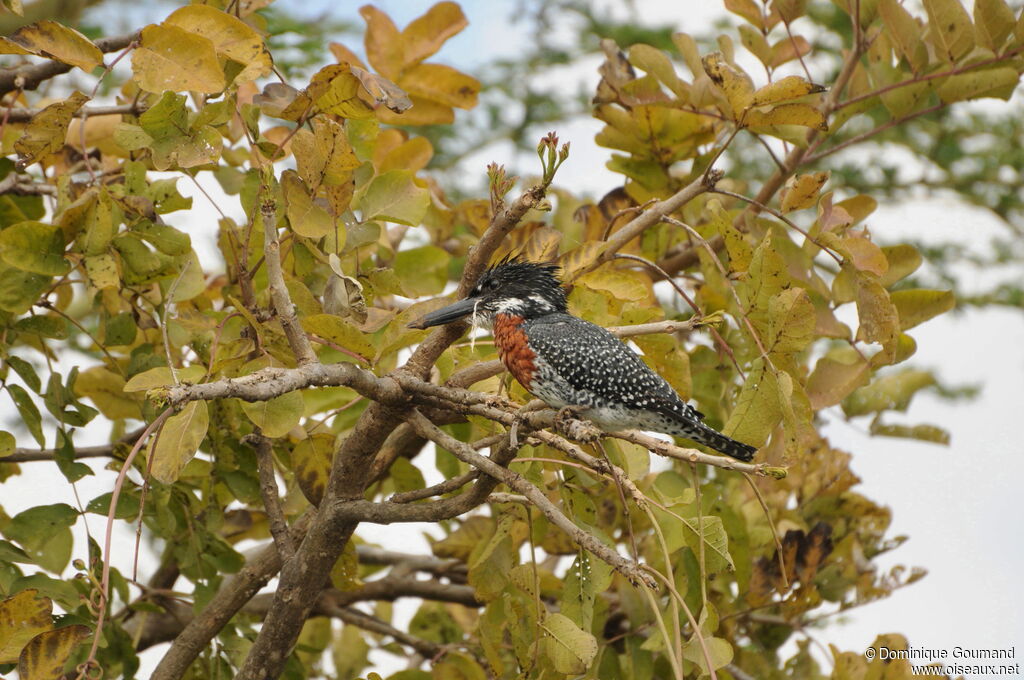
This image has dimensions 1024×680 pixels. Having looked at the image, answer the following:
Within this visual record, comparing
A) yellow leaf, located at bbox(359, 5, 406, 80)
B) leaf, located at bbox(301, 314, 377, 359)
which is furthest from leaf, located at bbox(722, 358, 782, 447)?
yellow leaf, located at bbox(359, 5, 406, 80)

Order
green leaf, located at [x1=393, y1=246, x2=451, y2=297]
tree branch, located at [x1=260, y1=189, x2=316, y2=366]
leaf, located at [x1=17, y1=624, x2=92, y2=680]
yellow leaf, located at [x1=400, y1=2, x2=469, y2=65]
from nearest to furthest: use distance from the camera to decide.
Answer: leaf, located at [x1=17, y1=624, x2=92, y2=680]
tree branch, located at [x1=260, y1=189, x2=316, y2=366]
yellow leaf, located at [x1=400, y1=2, x2=469, y2=65]
green leaf, located at [x1=393, y1=246, x2=451, y2=297]

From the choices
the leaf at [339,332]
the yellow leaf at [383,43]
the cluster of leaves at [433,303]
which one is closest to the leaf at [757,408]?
the cluster of leaves at [433,303]

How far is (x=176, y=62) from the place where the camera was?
6.87ft

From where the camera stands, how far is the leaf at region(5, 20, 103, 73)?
212cm

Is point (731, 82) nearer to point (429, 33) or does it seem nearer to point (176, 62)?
point (429, 33)

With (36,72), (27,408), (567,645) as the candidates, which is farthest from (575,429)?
(36,72)

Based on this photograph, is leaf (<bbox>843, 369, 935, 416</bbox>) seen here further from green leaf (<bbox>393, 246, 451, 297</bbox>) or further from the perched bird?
green leaf (<bbox>393, 246, 451, 297</bbox>)

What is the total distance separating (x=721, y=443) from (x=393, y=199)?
0.88 m

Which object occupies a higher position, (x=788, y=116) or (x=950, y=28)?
(x=950, y=28)

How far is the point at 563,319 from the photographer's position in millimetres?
2568

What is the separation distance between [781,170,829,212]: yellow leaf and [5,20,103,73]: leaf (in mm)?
1465

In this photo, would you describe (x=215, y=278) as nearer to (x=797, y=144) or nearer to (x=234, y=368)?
(x=234, y=368)

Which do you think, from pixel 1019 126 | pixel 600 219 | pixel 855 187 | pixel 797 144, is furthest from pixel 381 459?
pixel 1019 126

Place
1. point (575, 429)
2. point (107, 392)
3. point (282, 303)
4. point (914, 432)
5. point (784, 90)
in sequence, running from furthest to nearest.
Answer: point (914, 432) < point (107, 392) < point (784, 90) < point (282, 303) < point (575, 429)
